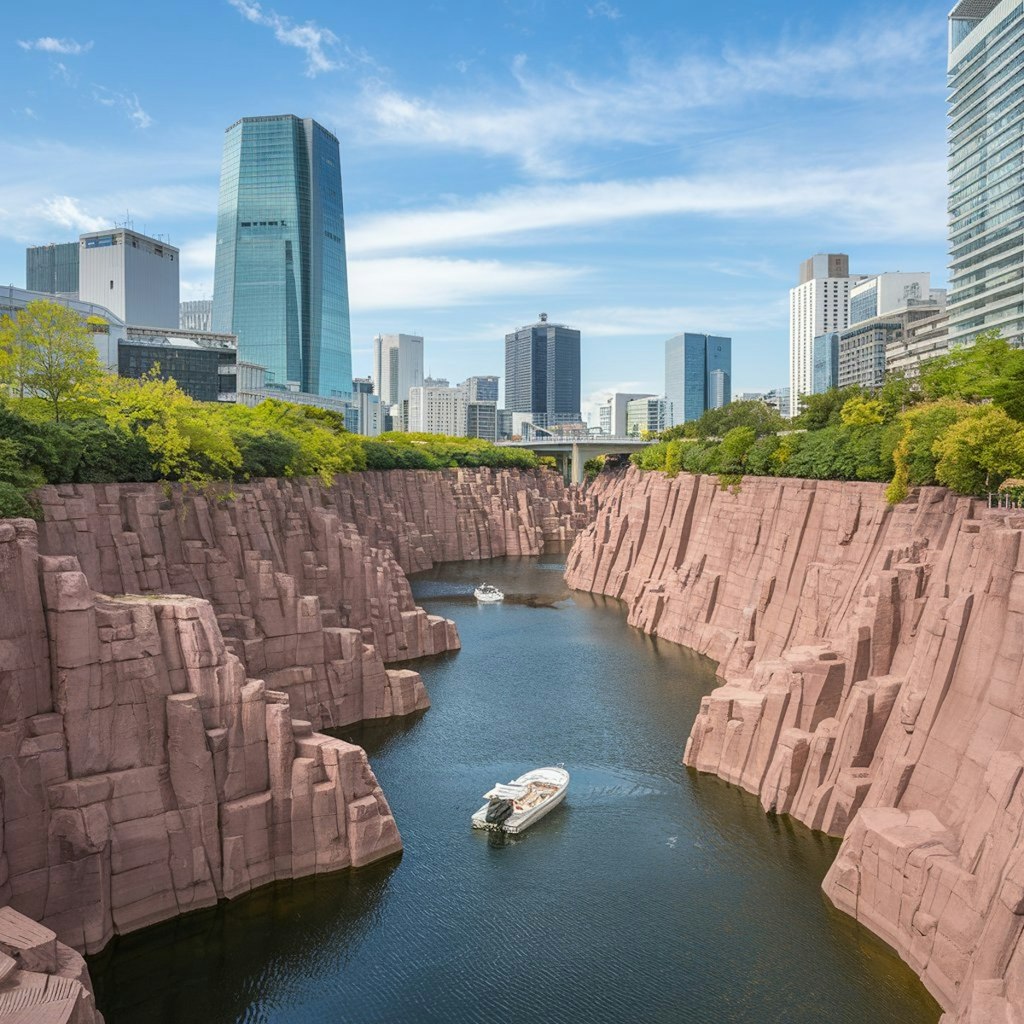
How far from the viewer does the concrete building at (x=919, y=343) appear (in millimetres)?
146250

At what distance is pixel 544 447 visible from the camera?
511 feet

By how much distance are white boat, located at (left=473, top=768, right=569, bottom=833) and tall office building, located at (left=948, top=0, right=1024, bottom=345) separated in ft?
328

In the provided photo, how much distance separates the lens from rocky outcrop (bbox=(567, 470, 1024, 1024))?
20641mm

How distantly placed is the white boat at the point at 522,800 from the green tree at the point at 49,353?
23.3m

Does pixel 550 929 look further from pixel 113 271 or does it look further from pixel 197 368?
pixel 113 271

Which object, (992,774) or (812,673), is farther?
(812,673)

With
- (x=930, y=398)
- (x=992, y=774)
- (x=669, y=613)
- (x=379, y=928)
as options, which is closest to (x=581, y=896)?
(x=379, y=928)

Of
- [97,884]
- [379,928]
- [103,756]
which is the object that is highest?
[103,756]

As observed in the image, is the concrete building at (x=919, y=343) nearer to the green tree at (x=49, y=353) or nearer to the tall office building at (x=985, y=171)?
the tall office building at (x=985, y=171)

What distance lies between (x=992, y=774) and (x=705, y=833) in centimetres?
1037

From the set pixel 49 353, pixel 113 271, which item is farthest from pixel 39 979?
pixel 113 271

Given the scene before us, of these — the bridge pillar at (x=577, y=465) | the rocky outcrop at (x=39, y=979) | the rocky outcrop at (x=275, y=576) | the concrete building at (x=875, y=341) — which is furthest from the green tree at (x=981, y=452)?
the concrete building at (x=875, y=341)

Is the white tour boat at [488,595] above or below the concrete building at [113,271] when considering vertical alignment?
below

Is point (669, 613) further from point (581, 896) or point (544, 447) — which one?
point (544, 447)
